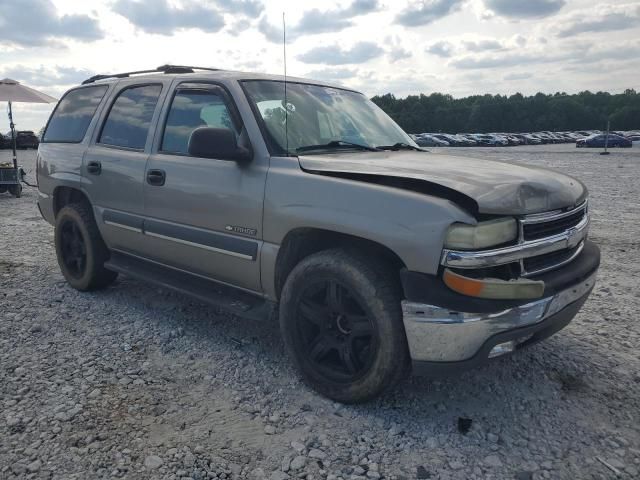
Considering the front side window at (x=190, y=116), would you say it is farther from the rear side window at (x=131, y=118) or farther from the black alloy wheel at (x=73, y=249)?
the black alloy wheel at (x=73, y=249)

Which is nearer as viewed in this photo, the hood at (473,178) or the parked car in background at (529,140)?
the hood at (473,178)

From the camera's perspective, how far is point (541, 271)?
282cm

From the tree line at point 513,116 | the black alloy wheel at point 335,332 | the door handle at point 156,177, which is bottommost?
the black alloy wheel at point 335,332

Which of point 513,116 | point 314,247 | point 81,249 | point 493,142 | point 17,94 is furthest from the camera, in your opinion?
point 513,116

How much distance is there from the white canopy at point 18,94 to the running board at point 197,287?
31.1ft

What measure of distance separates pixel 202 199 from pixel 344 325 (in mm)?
1315

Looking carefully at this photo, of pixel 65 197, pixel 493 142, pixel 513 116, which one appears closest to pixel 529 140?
pixel 493 142

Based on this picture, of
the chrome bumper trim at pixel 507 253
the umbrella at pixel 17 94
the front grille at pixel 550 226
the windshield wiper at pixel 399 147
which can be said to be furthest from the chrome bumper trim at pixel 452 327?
the umbrella at pixel 17 94

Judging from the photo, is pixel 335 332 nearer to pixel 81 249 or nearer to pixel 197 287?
pixel 197 287

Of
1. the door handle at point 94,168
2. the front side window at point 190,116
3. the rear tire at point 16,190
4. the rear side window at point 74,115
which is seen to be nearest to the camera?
the front side window at point 190,116

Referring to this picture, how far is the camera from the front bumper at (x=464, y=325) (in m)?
2.52

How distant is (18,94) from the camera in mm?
12273

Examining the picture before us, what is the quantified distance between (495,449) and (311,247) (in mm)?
1476

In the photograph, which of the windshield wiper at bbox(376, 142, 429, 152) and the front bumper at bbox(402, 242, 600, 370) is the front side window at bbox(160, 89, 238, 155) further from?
the front bumper at bbox(402, 242, 600, 370)
